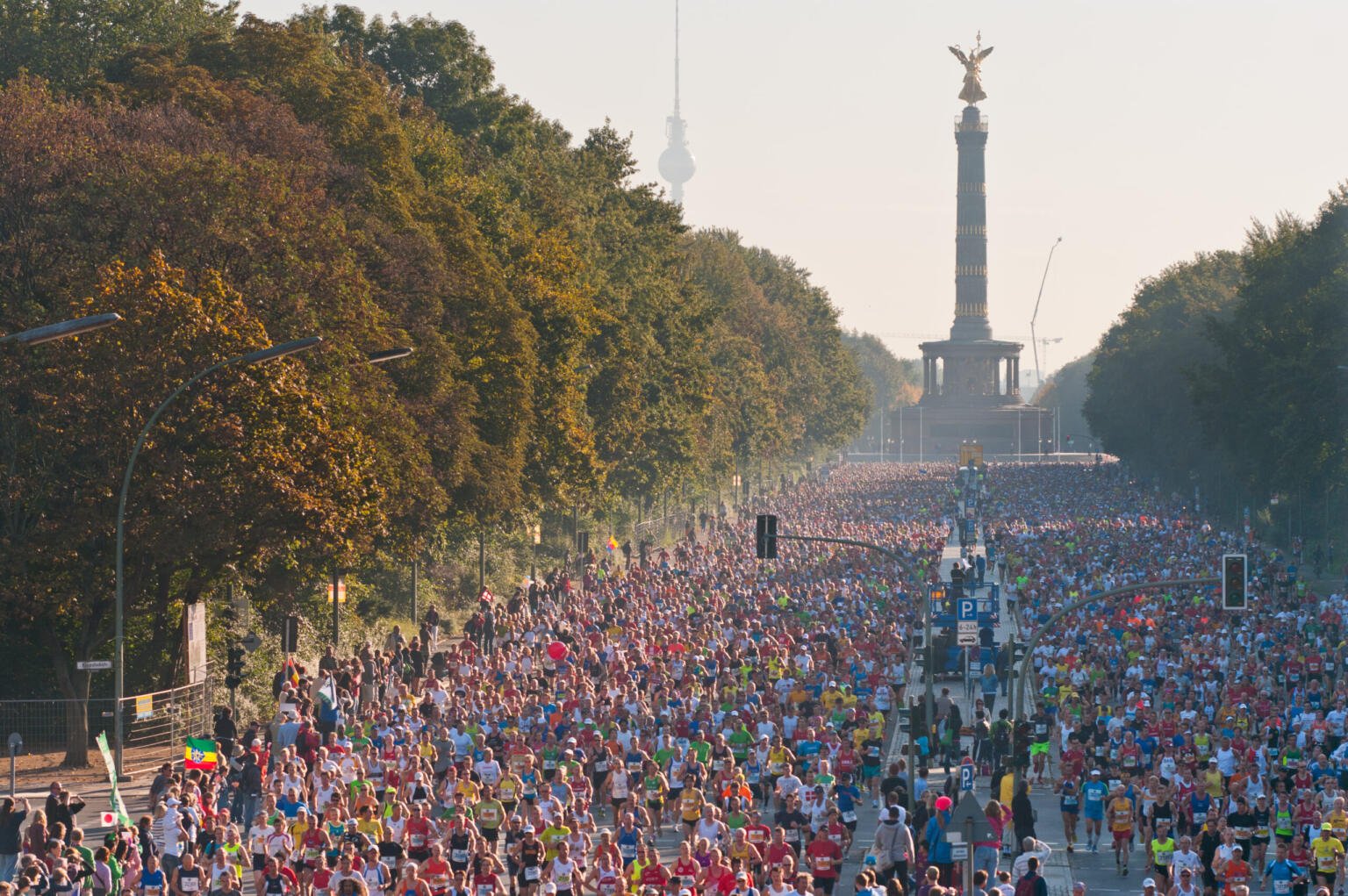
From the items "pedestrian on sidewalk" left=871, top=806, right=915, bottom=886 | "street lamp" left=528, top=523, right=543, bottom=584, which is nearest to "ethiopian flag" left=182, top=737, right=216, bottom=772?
"pedestrian on sidewalk" left=871, top=806, right=915, bottom=886

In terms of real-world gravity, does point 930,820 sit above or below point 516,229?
below

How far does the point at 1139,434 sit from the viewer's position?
11525cm

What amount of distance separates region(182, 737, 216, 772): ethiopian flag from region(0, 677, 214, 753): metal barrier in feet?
18.6

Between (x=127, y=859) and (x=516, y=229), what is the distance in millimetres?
35067

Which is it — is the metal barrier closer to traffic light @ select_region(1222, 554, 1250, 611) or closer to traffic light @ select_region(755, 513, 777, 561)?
traffic light @ select_region(755, 513, 777, 561)

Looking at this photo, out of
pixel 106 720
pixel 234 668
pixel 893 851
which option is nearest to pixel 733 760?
pixel 893 851

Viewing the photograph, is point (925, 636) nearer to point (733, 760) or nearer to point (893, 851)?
point (733, 760)

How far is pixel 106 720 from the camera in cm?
3425

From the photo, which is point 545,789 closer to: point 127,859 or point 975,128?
point 127,859

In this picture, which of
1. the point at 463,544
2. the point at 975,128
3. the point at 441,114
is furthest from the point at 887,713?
the point at 975,128

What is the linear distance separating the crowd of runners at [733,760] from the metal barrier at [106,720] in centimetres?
168

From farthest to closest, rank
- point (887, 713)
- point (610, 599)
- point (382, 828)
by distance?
1. point (610, 599)
2. point (887, 713)
3. point (382, 828)

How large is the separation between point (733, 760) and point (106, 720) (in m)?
12.4

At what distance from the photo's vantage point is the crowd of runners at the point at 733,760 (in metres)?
21.6
